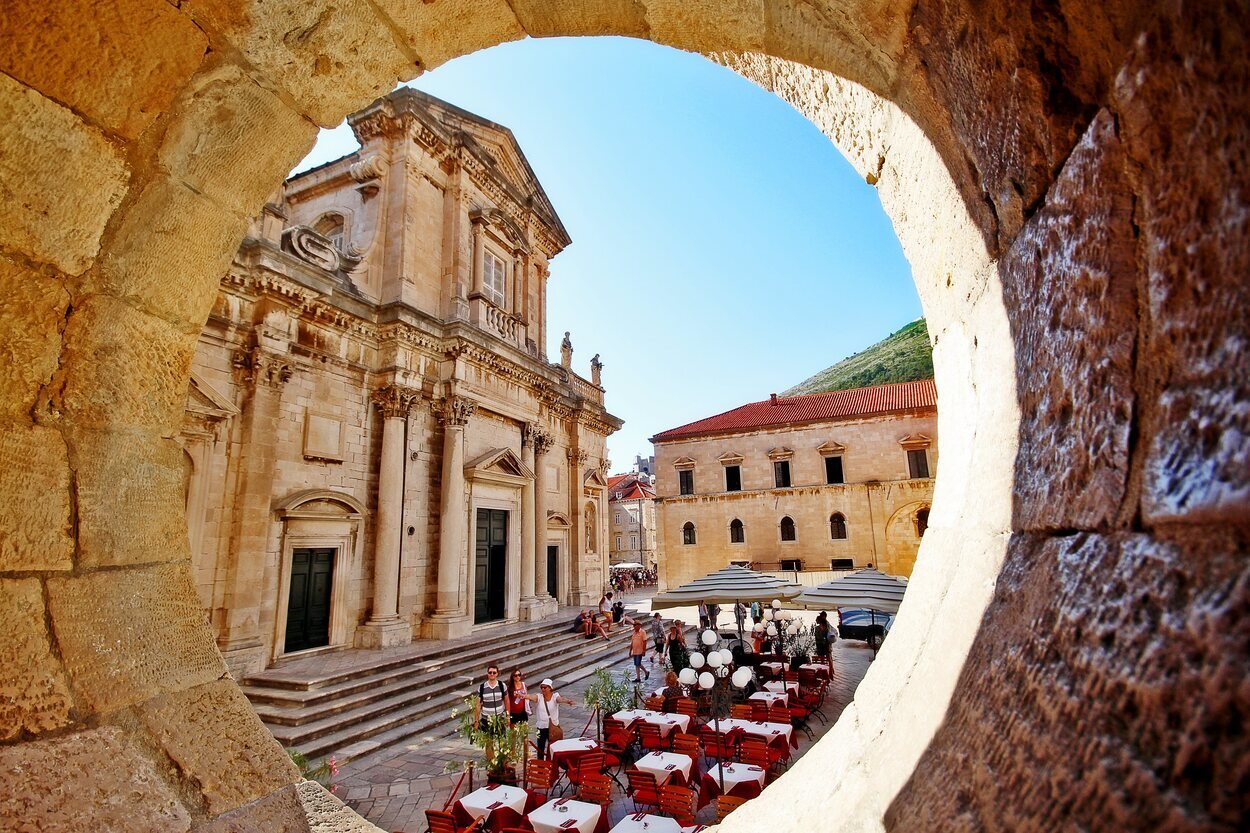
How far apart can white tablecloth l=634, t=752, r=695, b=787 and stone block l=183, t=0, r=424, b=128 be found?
632 cm

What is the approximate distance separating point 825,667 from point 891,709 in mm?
10931

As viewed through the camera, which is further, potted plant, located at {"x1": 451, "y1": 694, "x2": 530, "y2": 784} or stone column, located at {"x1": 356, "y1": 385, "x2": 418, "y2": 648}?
stone column, located at {"x1": 356, "y1": 385, "x2": 418, "y2": 648}

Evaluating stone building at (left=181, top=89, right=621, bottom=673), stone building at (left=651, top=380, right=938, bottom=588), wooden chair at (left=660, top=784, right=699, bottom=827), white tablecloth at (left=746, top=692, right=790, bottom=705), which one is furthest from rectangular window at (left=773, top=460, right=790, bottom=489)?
wooden chair at (left=660, top=784, right=699, bottom=827)

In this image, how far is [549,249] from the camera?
Result: 68.1 ft

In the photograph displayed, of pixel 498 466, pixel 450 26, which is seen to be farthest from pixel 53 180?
pixel 498 466

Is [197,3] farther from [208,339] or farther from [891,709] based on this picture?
[208,339]

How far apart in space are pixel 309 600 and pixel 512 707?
18.8ft

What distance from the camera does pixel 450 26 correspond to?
1825 mm

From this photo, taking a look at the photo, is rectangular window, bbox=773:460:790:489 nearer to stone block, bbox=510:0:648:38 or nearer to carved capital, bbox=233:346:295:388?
carved capital, bbox=233:346:295:388

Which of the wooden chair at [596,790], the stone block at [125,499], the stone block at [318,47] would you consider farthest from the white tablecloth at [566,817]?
the stone block at [318,47]

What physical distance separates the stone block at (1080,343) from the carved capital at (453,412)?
44.7 feet

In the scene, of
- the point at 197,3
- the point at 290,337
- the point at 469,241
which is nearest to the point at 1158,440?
the point at 197,3

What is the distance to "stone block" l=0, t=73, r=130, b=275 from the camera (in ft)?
4.50

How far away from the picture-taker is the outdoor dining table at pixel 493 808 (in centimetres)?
489
